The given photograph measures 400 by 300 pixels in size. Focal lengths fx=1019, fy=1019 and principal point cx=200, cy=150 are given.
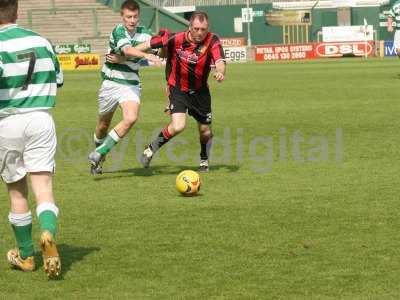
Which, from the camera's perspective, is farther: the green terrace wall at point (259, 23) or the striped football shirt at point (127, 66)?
the green terrace wall at point (259, 23)

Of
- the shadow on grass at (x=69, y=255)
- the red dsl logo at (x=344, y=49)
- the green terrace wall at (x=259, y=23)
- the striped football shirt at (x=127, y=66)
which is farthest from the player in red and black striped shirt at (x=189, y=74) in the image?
the green terrace wall at (x=259, y=23)

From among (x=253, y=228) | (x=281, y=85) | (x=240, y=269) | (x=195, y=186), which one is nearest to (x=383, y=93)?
(x=281, y=85)

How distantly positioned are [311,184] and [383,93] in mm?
14078

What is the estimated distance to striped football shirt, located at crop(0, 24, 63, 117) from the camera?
7.09 m

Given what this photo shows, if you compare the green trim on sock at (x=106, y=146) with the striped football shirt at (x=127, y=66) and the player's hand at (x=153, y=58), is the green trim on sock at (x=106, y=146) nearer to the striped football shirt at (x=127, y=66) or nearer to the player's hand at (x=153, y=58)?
the striped football shirt at (x=127, y=66)

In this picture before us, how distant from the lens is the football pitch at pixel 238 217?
22.9 feet

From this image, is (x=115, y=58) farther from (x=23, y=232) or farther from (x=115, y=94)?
(x=23, y=232)

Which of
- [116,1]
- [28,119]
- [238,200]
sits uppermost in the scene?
[28,119]

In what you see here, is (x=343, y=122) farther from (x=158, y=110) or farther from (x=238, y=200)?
(x=238, y=200)

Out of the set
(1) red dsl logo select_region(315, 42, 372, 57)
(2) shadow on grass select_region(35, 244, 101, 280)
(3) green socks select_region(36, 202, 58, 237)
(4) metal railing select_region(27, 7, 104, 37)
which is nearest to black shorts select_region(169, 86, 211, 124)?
(2) shadow on grass select_region(35, 244, 101, 280)

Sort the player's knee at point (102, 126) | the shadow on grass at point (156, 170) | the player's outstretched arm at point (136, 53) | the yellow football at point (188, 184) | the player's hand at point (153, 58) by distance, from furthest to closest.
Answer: the player's knee at point (102, 126), the shadow on grass at point (156, 170), the player's outstretched arm at point (136, 53), the player's hand at point (153, 58), the yellow football at point (188, 184)

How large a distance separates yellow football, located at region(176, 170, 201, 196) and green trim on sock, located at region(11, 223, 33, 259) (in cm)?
345

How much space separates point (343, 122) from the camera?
18.7 metres

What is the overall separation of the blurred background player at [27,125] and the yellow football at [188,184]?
3.45 meters
